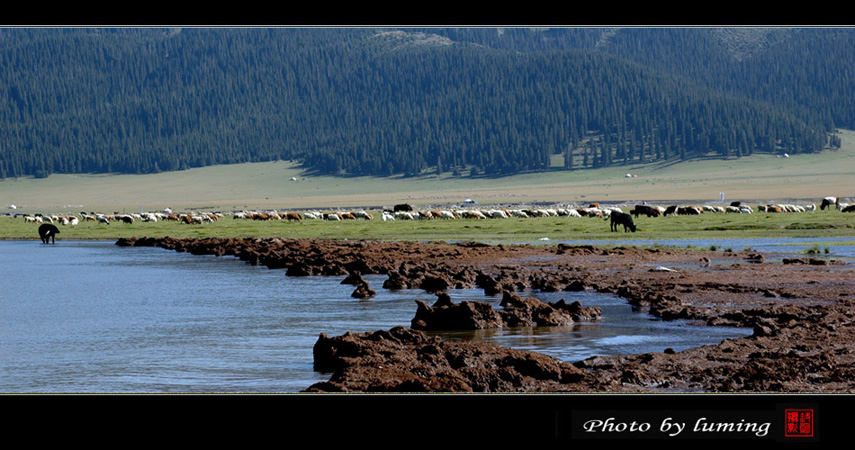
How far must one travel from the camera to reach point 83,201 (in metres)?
168

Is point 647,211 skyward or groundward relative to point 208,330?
groundward

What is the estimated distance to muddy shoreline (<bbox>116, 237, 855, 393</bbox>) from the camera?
10039mm

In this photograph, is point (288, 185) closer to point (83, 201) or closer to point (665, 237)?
point (83, 201)

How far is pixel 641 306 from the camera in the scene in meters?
17.8

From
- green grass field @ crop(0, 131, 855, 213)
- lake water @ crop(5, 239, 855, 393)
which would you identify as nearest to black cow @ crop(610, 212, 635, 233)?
lake water @ crop(5, 239, 855, 393)

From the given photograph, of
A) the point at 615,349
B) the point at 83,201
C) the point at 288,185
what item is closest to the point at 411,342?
the point at 615,349

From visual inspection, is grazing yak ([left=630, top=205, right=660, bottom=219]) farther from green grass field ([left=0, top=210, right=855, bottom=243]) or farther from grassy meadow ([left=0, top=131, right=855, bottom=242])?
green grass field ([left=0, top=210, right=855, bottom=243])

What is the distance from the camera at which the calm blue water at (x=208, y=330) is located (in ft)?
37.7

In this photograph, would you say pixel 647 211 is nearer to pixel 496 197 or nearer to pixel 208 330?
pixel 208 330

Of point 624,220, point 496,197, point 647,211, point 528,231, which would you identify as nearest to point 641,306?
point 624,220

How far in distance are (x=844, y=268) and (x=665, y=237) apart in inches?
691
